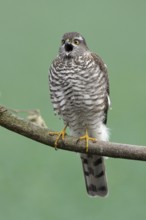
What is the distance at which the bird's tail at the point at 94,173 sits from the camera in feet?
26.0

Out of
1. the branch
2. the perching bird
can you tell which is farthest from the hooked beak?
the branch

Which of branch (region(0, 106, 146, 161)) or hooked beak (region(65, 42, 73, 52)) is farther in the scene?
hooked beak (region(65, 42, 73, 52))

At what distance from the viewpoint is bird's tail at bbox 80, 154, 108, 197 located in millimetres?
7922

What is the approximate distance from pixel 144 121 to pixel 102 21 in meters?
2.53

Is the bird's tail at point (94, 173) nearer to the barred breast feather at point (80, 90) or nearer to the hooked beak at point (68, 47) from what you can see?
the barred breast feather at point (80, 90)

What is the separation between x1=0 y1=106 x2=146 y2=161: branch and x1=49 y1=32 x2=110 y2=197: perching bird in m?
0.40

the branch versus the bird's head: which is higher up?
the bird's head

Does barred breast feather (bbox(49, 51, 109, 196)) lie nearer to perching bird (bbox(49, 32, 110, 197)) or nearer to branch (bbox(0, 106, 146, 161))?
perching bird (bbox(49, 32, 110, 197))

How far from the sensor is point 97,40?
10.7m

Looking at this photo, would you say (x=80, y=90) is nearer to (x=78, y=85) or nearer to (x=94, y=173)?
(x=78, y=85)

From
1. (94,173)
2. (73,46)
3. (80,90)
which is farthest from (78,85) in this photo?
(94,173)

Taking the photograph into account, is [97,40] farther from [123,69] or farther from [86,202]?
[86,202]

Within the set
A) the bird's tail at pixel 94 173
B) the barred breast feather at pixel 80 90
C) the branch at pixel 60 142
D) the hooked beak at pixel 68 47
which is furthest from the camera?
the bird's tail at pixel 94 173

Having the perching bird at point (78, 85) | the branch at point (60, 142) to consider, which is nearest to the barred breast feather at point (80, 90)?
the perching bird at point (78, 85)
